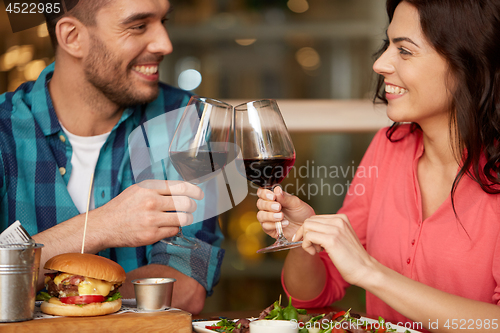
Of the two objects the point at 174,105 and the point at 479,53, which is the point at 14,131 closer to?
the point at 174,105

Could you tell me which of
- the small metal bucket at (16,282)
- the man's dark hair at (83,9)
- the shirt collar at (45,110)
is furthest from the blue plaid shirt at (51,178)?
the small metal bucket at (16,282)

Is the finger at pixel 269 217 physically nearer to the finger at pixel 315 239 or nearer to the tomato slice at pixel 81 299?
the finger at pixel 315 239

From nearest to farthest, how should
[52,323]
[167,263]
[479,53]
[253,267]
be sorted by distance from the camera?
[52,323]
[479,53]
[167,263]
[253,267]

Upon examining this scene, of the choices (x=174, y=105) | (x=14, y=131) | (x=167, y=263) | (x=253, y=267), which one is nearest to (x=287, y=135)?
(x=167, y=263)

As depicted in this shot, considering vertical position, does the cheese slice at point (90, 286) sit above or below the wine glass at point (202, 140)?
below

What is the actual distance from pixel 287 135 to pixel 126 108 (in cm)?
84

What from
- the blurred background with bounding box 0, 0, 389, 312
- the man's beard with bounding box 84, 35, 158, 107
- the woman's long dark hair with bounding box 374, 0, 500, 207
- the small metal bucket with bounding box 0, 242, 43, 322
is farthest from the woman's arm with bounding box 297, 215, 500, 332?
the blurred background with bounding box 0, 0, 389, 312

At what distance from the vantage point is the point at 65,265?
1.00m

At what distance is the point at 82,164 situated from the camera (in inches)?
64.6

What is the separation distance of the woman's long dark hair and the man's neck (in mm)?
1075

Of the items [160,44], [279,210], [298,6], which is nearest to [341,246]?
[279,210]

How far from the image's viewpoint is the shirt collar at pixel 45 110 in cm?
160

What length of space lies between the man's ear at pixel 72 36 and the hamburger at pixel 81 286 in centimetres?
91

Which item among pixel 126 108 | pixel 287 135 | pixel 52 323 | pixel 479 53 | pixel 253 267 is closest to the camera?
pixel 52 323
